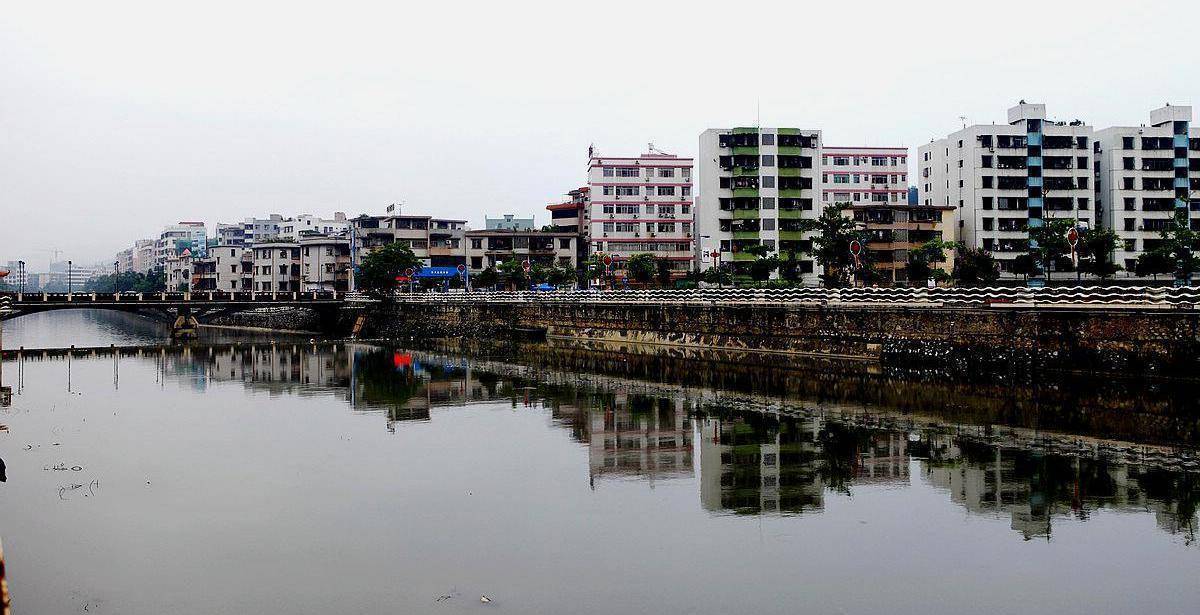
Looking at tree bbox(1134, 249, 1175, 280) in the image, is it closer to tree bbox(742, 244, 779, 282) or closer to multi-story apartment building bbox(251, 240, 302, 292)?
tree bbox(742, 244, 779, 282)

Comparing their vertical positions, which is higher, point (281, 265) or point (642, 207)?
point (642, 207)

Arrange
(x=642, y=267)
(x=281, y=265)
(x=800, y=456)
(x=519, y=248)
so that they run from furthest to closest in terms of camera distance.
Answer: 1. (x=281, y=265)
2. (x=519, y=248)
3. (x=642, y=267)
4. (x=800, y=456)

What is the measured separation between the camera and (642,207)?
99.1 m

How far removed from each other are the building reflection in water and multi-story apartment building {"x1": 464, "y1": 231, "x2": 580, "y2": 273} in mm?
66442

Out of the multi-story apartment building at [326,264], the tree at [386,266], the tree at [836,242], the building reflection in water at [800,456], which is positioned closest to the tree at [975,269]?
the tree at [836,242]

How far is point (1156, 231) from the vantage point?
90500mm

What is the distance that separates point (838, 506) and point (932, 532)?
2.34 m

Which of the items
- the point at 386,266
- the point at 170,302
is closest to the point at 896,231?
the point at 386,266

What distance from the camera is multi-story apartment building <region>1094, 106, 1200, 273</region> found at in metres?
90.7

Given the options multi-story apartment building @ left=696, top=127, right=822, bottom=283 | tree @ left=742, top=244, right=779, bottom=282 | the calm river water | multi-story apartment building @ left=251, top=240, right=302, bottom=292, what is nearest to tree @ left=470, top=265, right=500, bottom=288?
multi-story apartment building @ left=696, top=127, right=822, bottom=283

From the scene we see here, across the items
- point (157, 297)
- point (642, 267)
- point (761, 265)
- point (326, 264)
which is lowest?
point (157, 297)

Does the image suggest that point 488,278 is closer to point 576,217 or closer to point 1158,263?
point 576,217

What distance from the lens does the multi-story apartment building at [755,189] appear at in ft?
293

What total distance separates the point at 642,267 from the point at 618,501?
6816cm
